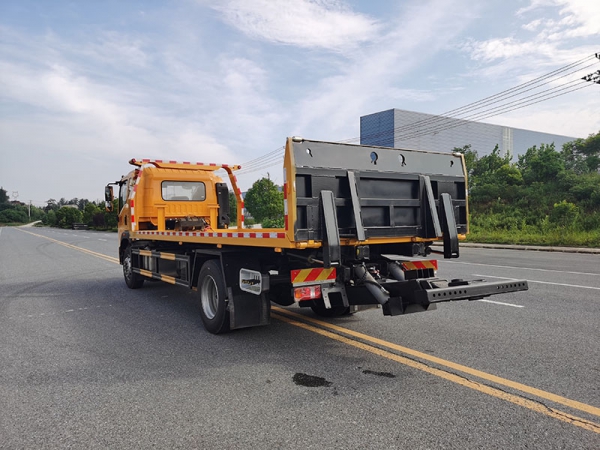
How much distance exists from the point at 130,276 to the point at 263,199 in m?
40.1

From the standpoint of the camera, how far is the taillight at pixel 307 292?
4.68 m

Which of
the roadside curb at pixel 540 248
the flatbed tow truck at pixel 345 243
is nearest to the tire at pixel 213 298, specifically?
the flatbed tow truck at pixel 345 243

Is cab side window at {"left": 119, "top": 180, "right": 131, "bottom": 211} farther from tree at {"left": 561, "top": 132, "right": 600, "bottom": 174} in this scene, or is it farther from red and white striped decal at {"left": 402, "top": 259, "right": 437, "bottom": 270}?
tree at {"left": 561, "top": 132, "right": 600, "bottom": 174}

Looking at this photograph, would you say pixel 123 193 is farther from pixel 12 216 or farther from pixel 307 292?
pixel 12 216

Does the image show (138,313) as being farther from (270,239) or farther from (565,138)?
(565,138)

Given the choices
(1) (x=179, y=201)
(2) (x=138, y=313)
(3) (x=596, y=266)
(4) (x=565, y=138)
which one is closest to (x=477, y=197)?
(3) (x=596, y=266)

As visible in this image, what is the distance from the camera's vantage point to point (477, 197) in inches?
1329

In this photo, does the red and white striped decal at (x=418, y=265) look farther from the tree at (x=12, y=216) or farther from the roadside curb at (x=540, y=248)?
the tree at (x=12, y=216)

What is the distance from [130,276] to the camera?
9.75 m

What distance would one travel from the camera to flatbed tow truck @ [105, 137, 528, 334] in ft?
14.4

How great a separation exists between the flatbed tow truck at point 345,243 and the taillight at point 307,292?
11 millimetres

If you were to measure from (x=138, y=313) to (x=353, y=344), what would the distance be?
380 centimetres

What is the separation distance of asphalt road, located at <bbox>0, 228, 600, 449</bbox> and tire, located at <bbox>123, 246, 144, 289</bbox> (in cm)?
227

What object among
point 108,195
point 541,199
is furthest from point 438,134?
point 108,195
